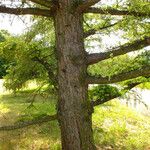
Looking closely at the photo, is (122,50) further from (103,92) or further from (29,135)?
(29,135)

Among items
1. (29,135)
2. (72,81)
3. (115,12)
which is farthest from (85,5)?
(29,135)

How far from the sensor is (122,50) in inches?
246

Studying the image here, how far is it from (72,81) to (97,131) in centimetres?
444

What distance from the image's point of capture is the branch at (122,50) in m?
6.26

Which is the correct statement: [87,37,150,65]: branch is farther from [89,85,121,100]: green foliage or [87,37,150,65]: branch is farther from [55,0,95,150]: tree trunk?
[89,85,121,100]: green foliage

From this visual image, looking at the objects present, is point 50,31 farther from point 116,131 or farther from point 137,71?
point 116,131

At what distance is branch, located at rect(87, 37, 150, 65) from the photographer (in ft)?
20.5

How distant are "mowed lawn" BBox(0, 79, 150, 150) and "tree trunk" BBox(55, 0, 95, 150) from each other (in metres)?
2.17

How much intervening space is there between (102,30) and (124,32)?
449 mm

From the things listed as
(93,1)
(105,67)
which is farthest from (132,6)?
(105,67)

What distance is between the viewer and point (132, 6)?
244 inches

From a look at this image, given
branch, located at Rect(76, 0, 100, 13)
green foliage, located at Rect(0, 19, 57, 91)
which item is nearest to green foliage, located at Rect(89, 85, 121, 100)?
green foliage, located at Rect(0, 19, 57, 91)

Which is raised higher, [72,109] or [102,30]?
[102,30]

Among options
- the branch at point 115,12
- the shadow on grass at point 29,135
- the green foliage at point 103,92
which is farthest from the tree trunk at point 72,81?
the shadow on grass at point 29,135
